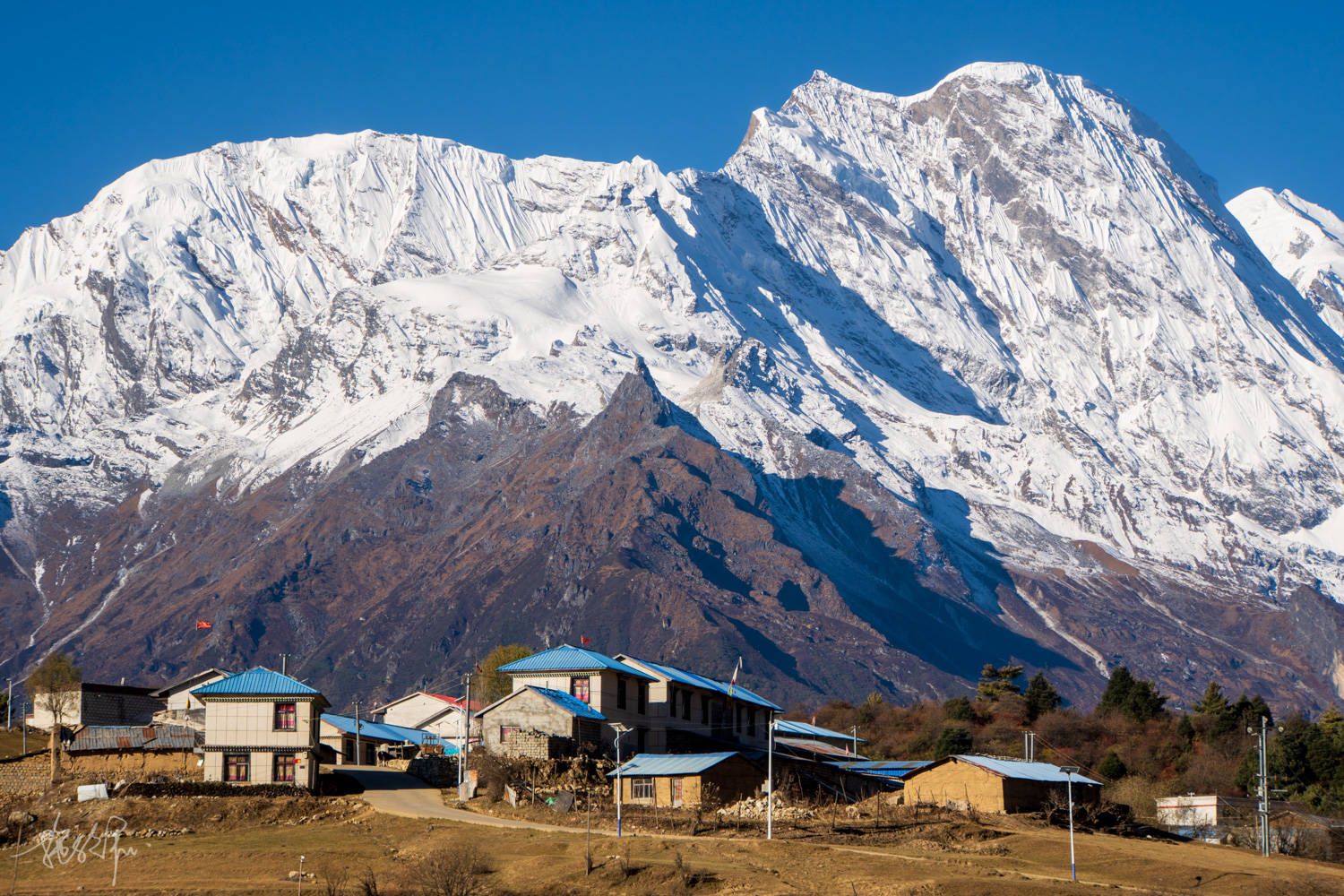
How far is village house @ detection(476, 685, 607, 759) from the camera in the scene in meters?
88.1

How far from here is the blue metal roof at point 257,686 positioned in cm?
8369

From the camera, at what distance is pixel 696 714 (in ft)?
355

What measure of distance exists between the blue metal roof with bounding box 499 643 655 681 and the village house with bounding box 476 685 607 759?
168 inches

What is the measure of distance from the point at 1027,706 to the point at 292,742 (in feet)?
285

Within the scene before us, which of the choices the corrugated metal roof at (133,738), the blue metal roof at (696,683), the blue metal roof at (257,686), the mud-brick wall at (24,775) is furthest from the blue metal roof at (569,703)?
the mud-brick wall at (24,775)

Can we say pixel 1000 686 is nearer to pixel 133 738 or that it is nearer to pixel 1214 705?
pixel 1214 705

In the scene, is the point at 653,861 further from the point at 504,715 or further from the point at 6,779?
the point at 6,779

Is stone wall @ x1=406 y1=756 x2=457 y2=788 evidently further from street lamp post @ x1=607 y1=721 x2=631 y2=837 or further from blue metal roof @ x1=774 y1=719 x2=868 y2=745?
blue metal roof @ x1=774 y1=719 x2=868 y2=745

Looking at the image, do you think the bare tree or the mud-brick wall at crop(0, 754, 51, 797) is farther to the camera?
the bare tree

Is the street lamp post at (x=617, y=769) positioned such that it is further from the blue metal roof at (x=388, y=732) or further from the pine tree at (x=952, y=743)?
the pine tree at (x=952, y=743)

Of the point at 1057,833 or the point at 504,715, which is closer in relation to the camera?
the point at 1057,833

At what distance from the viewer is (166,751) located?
86750 millimetres

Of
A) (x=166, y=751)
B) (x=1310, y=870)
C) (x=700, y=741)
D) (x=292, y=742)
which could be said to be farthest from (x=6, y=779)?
(x=1310, y=870)

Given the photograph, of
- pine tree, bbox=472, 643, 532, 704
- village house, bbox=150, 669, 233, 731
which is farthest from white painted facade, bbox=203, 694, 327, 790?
pine tree, bbox=472, 643, 532, 704
